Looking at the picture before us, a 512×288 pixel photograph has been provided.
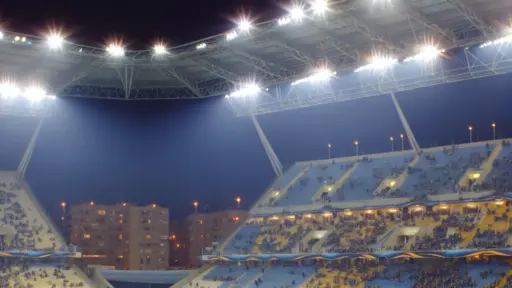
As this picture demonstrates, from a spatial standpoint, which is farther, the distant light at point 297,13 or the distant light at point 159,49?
the distant light at point 159,49

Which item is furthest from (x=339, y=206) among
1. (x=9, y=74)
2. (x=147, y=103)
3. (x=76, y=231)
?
(x=76, y=231)

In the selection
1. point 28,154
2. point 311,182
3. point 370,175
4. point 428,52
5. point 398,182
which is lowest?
point 398,182

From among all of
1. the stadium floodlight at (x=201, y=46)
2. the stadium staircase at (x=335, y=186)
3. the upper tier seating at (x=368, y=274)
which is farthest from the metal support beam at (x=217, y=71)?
the upper tier seating at (x=368, y=274)

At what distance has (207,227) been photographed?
307 feet

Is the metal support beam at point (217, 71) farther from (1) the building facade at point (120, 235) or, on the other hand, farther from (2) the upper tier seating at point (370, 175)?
(1) the building facade at point (120, 235)

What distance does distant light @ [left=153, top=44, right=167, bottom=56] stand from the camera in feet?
168

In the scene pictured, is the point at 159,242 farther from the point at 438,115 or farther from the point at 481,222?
the point at 481,222

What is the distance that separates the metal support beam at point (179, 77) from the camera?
54.8 m

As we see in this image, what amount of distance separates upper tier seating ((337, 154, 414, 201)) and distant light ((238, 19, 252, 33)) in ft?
43.1

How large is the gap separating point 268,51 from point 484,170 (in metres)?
14.9

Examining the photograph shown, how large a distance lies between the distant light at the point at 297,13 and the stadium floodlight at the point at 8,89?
19.5m

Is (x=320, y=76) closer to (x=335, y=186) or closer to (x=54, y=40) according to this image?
(x=335, y=186)

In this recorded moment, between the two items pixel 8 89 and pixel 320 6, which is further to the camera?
pixel 8 89

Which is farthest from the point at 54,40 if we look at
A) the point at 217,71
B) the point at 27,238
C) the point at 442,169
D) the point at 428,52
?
the point at 442,169
